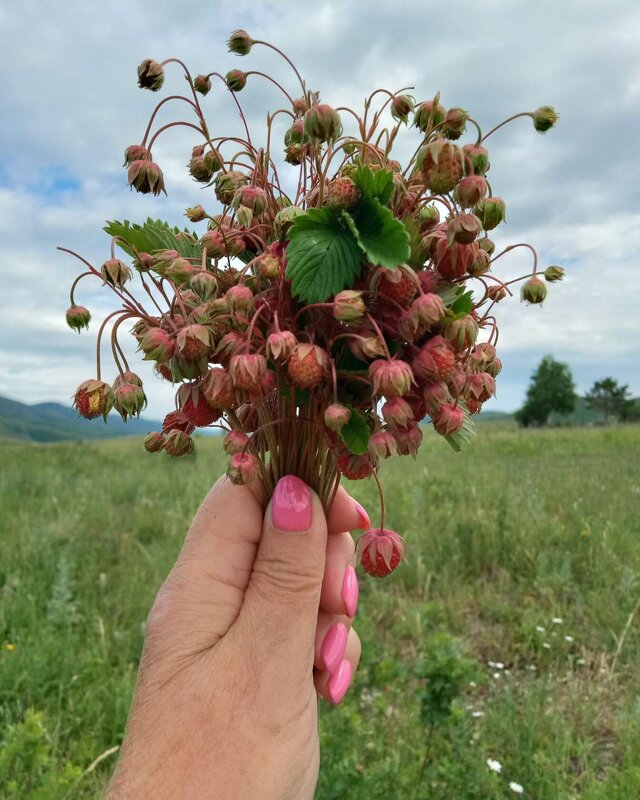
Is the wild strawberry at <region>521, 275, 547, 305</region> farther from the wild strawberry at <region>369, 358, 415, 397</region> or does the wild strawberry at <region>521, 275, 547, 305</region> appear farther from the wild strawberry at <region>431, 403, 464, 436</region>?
the wild strawberry at <region>369, 358, 415, 397</region>

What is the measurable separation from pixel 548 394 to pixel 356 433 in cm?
6049

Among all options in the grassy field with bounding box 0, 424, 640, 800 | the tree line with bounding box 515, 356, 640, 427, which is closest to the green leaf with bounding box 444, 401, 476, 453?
the grassy field with bounding box 0, 424, 640, 800

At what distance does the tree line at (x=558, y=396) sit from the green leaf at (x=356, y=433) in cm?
5687

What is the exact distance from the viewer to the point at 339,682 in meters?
1.61

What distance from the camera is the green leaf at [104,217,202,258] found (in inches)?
52.6

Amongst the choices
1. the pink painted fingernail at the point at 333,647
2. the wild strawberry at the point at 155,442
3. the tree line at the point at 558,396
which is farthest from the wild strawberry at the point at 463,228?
the tree line at the point at 558,396

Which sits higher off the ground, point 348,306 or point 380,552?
→ point 348,306

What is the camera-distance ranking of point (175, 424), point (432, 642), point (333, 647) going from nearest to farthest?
point (175, 424), point (333, 647), point (432, 642)

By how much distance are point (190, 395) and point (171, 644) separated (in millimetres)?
555

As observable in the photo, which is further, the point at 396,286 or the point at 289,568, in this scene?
the point at 289,568

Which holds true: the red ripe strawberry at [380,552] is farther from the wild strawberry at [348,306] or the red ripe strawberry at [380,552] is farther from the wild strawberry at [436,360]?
the wild strawberry at [348,306]

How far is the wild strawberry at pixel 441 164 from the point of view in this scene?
990mm

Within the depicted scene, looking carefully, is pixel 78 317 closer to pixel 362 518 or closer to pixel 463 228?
pixel 463 228

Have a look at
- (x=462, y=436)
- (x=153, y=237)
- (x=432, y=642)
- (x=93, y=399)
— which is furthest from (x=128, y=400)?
(x=432, y=642)
